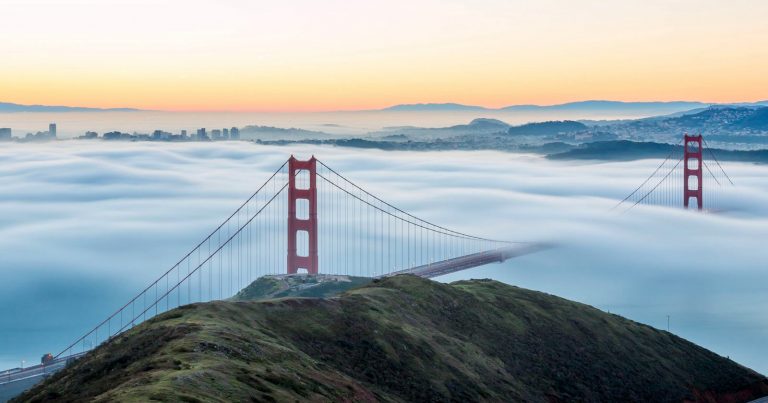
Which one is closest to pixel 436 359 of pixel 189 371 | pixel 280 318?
pixel 280 318

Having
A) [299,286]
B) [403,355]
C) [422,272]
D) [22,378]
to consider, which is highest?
[403,355]

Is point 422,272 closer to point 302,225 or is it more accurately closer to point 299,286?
point 302,225

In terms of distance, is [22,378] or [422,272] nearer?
[22,378]

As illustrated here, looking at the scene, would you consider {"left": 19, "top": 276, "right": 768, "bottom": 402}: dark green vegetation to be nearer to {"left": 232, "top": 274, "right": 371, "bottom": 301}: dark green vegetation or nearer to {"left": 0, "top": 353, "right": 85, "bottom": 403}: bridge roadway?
{"left": 232, "top": 274, "right": 371, "bottom": 301}: dark green vegetation

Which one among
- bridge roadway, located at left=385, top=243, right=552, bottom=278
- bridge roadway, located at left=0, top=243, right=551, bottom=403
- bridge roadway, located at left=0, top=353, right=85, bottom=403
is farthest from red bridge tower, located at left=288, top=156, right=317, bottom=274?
bridge roadway, located at left=0, top=353, right=85, bottom=403

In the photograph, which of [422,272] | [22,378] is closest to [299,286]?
[422,272]

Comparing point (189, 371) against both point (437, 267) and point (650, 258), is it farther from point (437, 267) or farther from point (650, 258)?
point (650, 258)

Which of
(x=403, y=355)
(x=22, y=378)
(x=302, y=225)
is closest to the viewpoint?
(x=403, y=355)
